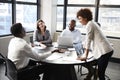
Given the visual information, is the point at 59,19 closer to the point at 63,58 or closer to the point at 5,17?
the point at 5,17

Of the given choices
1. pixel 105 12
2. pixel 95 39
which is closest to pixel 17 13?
pixel 105 12

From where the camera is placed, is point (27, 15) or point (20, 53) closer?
point (20, 53)

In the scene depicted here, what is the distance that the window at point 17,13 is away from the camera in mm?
4621

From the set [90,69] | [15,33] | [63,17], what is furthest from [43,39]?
[63,17]

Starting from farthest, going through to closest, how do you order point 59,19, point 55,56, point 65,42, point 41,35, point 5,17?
point 59,19 → point 5,17 → point 41,35 → point 65,42 → point 55,56

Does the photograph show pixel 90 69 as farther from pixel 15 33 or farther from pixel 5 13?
pixel 5 13

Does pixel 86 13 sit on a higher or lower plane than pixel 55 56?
higher

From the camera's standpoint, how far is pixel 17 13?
506 centimetres

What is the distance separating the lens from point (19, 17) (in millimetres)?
5191

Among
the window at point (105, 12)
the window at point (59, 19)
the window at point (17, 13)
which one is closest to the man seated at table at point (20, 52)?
the window at point (17, 13)

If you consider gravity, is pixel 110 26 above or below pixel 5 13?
below

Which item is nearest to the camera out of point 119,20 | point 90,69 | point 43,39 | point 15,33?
point 15,33

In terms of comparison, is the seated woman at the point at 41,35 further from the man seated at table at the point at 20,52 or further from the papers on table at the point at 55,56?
the man seated at table at the point at 20,52

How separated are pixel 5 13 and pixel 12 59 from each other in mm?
2626
